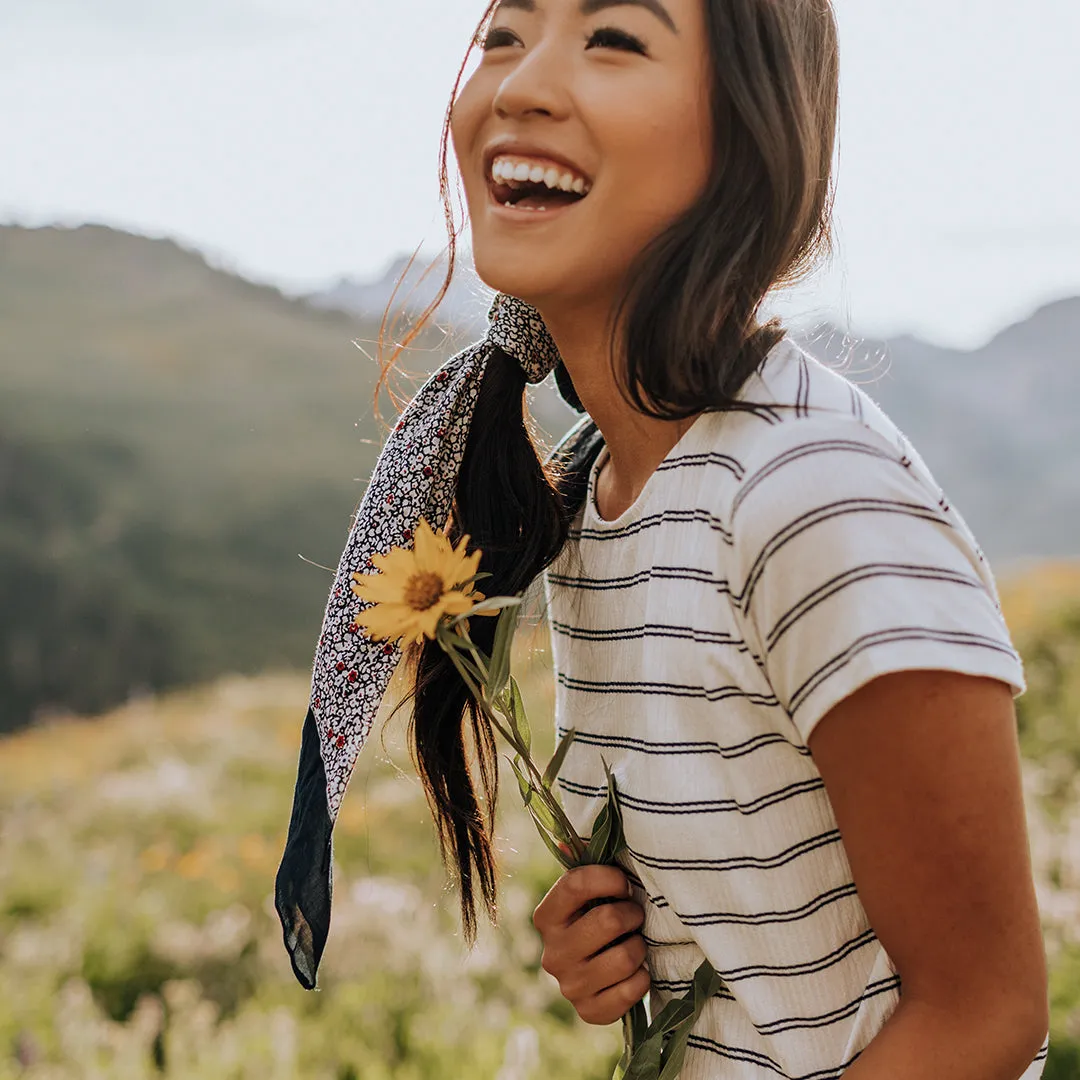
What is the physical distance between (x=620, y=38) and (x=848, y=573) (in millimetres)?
587

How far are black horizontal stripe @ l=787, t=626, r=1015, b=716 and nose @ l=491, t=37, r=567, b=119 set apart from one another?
23.7 inches

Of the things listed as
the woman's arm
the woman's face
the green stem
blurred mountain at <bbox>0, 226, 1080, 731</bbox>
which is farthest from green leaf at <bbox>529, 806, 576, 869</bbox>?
blurred mountain at <bbox>0, 226, 1080, 731</bbox>

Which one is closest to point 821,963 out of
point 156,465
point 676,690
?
point 676,690

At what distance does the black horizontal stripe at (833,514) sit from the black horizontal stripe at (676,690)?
11 centimetres

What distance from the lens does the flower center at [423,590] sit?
1.20 metres

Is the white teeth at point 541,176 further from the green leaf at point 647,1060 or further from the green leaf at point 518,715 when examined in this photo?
the green leaf at point 647,1060

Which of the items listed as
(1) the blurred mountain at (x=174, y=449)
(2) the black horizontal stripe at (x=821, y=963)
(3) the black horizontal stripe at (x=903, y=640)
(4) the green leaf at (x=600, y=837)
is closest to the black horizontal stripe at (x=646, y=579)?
(3) the black horizontal stripe at (x=903, y=640)

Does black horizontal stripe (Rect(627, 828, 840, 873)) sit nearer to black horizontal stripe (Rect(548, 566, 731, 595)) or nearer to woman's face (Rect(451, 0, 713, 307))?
black horizontal stripe (Rect(548, 566, 731, 595))

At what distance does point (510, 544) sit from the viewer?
146 centimetres

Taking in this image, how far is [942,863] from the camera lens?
0.96 meters

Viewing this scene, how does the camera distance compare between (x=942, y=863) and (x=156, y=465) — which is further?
(x=156, y=465)

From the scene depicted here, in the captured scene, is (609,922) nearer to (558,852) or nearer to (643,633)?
(558,852)

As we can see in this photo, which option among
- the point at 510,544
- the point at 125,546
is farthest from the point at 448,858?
the point at 125,546

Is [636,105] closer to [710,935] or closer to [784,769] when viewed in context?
[784,769]
